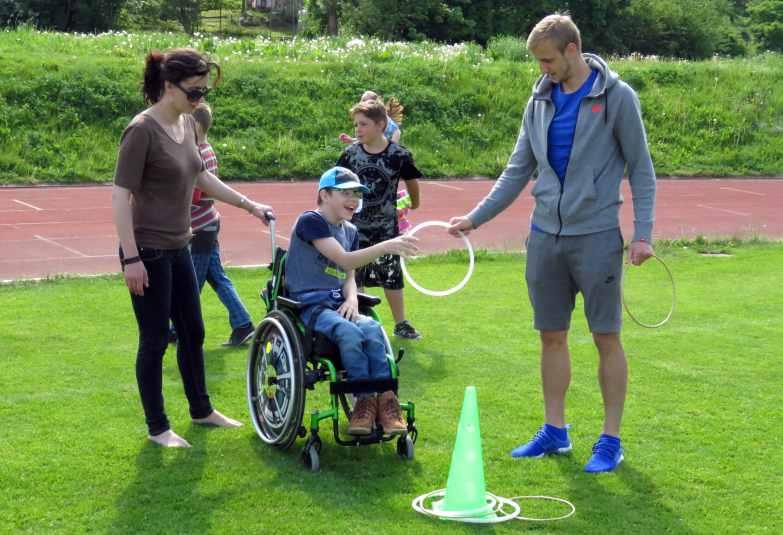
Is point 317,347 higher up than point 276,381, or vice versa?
point 317,347

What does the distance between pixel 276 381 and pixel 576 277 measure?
1.61m

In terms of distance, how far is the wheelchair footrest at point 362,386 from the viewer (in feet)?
18.3

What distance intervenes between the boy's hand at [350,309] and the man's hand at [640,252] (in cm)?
138

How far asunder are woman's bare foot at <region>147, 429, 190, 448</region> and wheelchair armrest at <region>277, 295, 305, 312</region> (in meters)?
0.87

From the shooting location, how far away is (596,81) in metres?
5.48

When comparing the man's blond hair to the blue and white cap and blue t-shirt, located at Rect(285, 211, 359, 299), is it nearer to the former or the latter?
the blue and white cap

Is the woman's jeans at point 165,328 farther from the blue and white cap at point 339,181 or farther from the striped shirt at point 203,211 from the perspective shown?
the striped shirt at point 203,211

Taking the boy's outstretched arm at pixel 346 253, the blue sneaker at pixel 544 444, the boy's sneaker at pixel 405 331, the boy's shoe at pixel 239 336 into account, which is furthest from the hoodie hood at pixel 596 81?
the boy's shoe at pixel 239 336

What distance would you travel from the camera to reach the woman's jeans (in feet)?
19.0

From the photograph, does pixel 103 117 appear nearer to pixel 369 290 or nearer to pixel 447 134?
pixel 447 134

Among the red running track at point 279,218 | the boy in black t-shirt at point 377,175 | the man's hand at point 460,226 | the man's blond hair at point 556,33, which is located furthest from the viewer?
the red running track at point 279,218

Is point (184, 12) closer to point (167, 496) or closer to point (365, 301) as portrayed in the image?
point (365, 301)

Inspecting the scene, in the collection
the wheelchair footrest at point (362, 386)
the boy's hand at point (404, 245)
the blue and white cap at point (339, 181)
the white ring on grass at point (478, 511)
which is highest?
the blue and white cap at point (339, 181)

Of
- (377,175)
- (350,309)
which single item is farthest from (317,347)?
(377,175)
